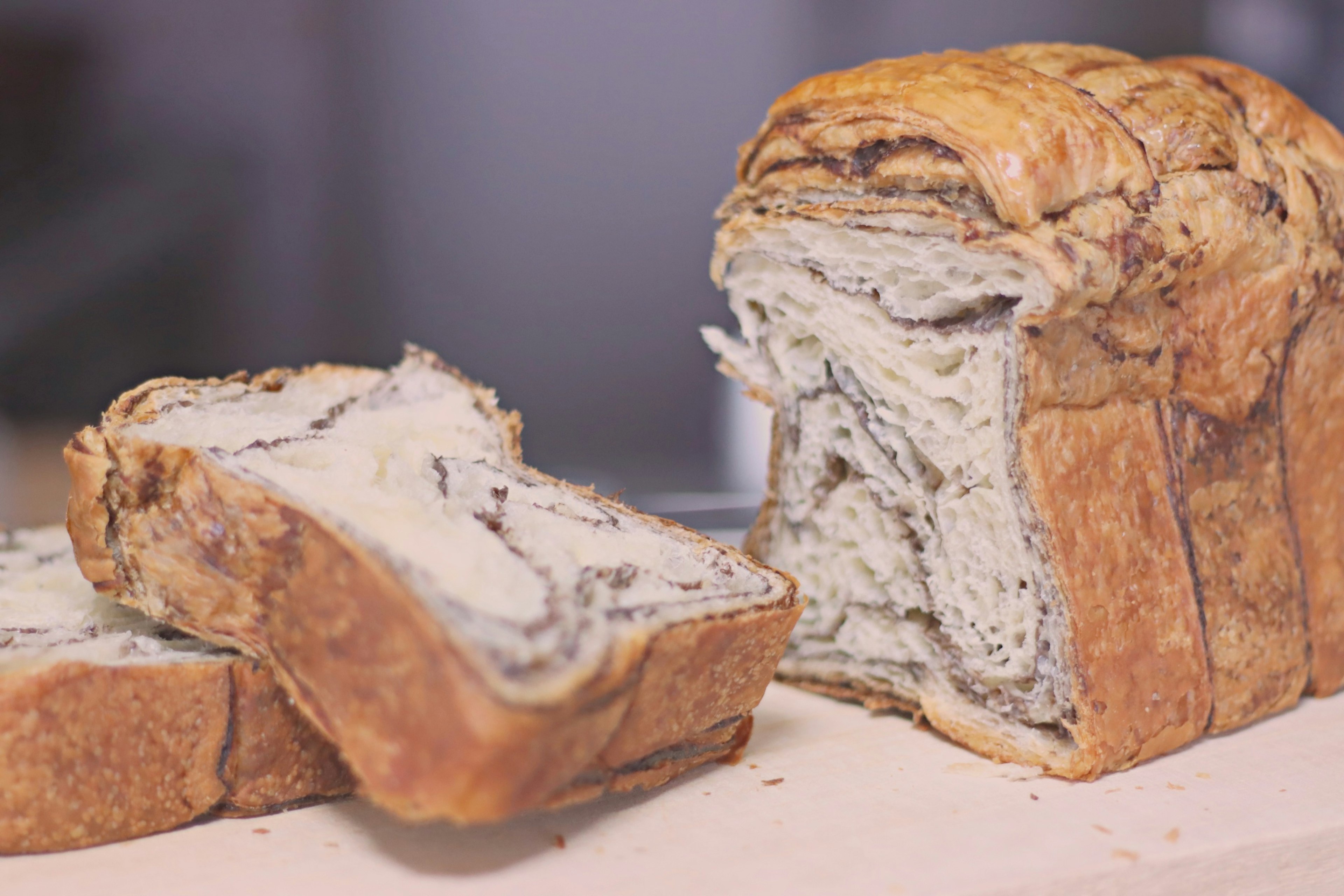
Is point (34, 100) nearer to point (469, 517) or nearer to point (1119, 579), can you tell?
point (469, 517)

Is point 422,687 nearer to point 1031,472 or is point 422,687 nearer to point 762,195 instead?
point 1031,472

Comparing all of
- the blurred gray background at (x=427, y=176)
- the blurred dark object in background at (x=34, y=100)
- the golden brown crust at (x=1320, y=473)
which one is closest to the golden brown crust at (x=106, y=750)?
the golden brown crust at (x=1320, y=473)

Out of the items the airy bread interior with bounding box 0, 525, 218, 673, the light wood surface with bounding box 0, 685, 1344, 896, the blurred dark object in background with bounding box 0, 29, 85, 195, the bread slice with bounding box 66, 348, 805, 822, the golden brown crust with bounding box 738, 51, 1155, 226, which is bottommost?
the light wood surface with bounding box 0, 685, 1344, 896

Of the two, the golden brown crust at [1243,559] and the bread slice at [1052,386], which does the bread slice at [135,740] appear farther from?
the golden brown crust at [1243,559]

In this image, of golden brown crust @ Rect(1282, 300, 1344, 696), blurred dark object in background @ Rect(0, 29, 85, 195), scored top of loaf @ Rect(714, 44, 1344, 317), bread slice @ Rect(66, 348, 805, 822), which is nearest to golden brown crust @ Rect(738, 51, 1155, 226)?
scored top of loaf @ Rect(714, 44, 1344, 317)

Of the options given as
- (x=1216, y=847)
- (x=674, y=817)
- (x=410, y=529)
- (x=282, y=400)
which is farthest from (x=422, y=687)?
(x=1216, y=847)

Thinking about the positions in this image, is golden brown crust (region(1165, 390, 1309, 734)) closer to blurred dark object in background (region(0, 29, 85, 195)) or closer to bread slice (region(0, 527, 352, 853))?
bread slice (region(0, 527, 352, 853))
